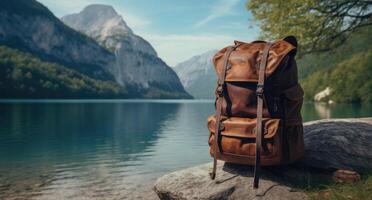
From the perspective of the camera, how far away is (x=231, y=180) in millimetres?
6855

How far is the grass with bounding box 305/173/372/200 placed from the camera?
5.93 m

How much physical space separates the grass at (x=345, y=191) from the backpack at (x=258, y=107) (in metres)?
0.75

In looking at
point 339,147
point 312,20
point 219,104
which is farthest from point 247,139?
point 312,20

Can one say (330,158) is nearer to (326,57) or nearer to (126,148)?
(326,57)

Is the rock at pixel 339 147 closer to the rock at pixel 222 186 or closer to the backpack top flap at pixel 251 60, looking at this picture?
the rock at pixel 222 186

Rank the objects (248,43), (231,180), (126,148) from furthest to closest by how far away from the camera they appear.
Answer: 1. (126,148)
2. (248,43)
3. (231,180)

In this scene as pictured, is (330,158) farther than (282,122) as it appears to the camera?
Yes

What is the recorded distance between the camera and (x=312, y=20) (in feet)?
49.3

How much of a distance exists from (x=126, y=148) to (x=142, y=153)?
3367mm

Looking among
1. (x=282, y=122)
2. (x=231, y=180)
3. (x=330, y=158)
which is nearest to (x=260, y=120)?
(x=282, y=122)

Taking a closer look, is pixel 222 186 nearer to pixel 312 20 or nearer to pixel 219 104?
pixel 219 104

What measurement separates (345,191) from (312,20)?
409 inches

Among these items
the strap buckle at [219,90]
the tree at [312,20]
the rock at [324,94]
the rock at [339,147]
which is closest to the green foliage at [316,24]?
the tree at [312,20]

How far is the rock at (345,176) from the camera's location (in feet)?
22.0
